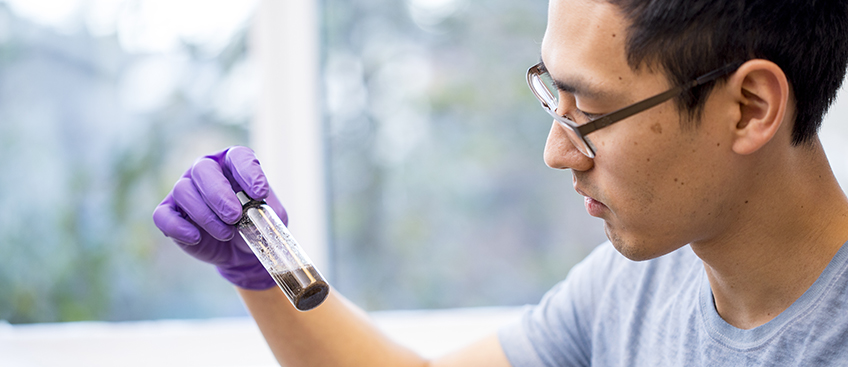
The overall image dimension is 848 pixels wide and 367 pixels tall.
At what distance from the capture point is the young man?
689mm

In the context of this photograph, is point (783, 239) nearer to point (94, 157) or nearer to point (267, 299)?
point (267, 299)

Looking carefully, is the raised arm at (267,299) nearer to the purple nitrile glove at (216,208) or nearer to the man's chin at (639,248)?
the purple nitrile glove at (216,208)

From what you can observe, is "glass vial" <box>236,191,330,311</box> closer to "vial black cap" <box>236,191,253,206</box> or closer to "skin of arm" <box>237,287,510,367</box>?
"vial black cap" <box>236,191,253,206</box>

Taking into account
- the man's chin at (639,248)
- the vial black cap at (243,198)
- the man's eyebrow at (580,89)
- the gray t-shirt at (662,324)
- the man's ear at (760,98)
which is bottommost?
the gray t-shirt at (662,324)

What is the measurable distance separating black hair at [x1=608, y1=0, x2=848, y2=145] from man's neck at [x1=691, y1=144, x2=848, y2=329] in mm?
134

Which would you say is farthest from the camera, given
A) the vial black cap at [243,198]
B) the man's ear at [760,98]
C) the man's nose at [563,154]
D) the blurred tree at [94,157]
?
the blurred tree at [94,157]

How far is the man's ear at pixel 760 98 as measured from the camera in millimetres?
676

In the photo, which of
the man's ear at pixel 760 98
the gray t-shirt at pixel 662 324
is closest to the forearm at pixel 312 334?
the gray t-shirt at pixel 662 324

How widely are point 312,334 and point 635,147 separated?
604 millimetres

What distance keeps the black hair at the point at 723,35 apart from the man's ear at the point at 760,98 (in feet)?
0.07

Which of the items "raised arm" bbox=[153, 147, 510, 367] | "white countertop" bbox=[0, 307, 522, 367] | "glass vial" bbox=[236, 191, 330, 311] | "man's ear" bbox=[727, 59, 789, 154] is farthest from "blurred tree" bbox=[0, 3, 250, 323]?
"man's ear" bbox=[727, 59, 789, 154]

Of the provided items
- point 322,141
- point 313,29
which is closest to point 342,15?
point 313,29

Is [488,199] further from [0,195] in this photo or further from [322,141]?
[0,195]

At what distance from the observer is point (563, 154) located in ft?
2.59
